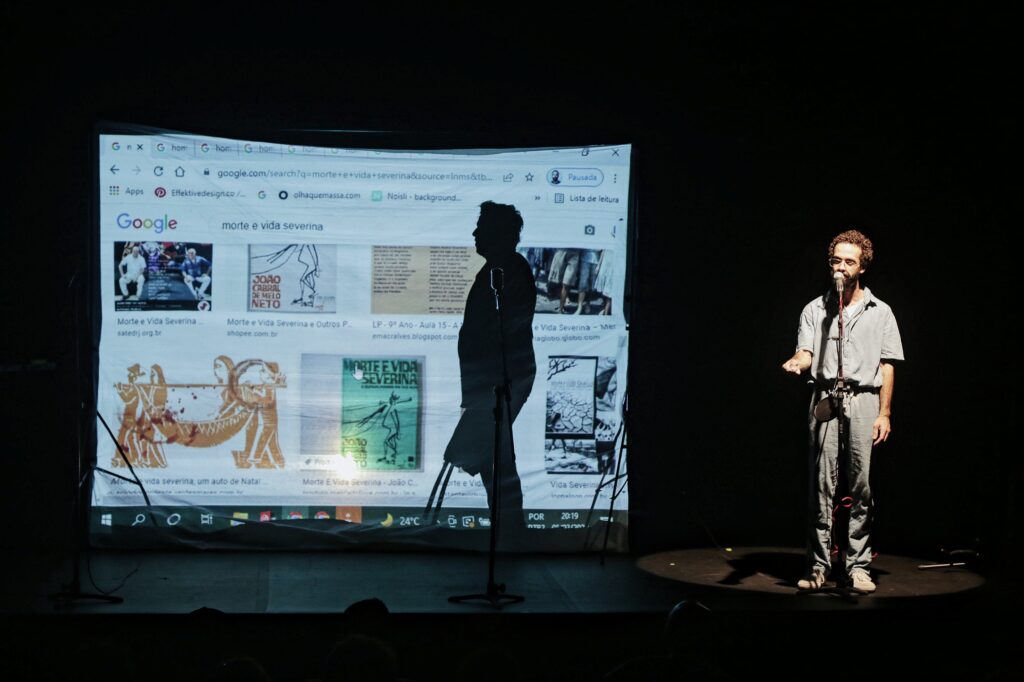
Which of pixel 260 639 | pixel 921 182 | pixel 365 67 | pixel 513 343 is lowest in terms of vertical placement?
pixel 260 639

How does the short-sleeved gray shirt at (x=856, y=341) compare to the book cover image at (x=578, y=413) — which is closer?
the short-sleeved gray shirt at (x=856, y=341)

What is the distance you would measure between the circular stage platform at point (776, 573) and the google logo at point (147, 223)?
287cm

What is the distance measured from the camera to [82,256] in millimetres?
6074

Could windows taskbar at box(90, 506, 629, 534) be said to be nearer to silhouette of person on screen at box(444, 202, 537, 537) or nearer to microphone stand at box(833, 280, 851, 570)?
silhouette of person on screen at box(444, 202, 537, 537)

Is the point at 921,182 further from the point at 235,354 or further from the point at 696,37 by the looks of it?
the point at 235,354

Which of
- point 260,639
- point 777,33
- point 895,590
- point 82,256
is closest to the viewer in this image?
point 260,639

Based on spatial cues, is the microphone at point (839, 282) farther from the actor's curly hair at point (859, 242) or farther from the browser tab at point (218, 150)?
the browser tab at point (218, 150)

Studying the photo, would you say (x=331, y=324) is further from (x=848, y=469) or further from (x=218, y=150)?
(x=848, y=469)

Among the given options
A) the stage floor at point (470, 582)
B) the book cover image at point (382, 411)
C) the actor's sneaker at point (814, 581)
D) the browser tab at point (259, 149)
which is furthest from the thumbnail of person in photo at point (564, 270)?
the actor's sneaker at point (814, 581)

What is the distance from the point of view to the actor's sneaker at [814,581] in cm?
528

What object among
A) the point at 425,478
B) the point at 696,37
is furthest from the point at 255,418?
the point at 696,37

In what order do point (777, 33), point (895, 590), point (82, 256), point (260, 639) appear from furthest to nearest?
1. point (777, 33)
2. point (82, 256)
3. point (895, 590)
4. point (260, 639)

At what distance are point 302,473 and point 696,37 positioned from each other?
3.05 meters

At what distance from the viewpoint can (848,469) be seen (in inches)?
207
